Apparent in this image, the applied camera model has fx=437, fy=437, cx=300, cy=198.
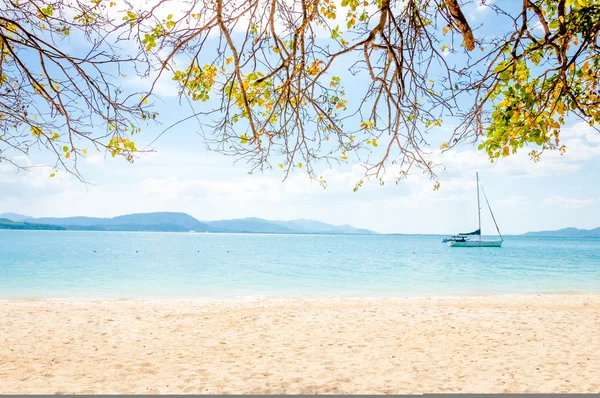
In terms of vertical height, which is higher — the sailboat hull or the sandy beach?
the sailboat hull

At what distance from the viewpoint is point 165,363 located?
6672 millimetres

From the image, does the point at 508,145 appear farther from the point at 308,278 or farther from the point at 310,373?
the point at 308,278

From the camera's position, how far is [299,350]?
745cm

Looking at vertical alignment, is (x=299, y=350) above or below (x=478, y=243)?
below

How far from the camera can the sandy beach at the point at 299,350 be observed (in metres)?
5.61

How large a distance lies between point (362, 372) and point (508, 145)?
3.72 m

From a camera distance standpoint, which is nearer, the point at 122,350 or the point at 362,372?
the point at 362,372

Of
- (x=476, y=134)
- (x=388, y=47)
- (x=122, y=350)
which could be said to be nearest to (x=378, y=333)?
(x=122, y=350)

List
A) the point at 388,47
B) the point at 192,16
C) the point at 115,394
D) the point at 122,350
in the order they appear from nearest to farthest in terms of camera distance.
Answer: the point at 388,47
the point at 192,16
the point at 115,394
the point at 122,350

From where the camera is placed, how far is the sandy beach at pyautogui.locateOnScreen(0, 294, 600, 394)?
561 centimetres

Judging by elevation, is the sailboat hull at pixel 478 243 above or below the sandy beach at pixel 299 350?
above

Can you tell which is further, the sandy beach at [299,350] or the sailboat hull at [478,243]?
the sailboat hull at [478,243]

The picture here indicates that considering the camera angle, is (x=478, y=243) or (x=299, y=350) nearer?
(x=299, y=350)

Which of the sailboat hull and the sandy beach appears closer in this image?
the sandy beach
